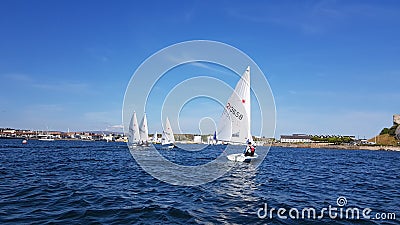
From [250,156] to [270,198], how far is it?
67.1 ft

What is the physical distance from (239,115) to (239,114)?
120 mm

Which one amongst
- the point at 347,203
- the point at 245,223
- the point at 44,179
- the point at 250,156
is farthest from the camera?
the point at 250,156

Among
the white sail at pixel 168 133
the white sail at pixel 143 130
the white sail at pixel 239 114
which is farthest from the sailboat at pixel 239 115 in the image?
the white sail at pixel 168 133

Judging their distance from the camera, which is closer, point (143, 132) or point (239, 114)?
point (239, 114)

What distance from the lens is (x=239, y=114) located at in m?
36.4

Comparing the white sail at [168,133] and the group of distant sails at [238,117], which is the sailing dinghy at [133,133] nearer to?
the white sail at [168,133]

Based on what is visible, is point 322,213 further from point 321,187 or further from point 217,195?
point 321,187

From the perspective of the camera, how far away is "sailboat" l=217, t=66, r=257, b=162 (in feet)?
119

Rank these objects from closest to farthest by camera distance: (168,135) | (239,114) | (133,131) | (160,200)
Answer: (160,200)
(239,114)
(133,131)
(168,135)

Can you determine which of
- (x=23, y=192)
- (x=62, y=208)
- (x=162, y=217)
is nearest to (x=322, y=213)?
(x=162, y=217)

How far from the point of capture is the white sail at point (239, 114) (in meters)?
36.4

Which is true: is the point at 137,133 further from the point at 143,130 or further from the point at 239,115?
the point at 239,115

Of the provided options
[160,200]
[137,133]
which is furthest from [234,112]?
[137,133]

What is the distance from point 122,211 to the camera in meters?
13.8
